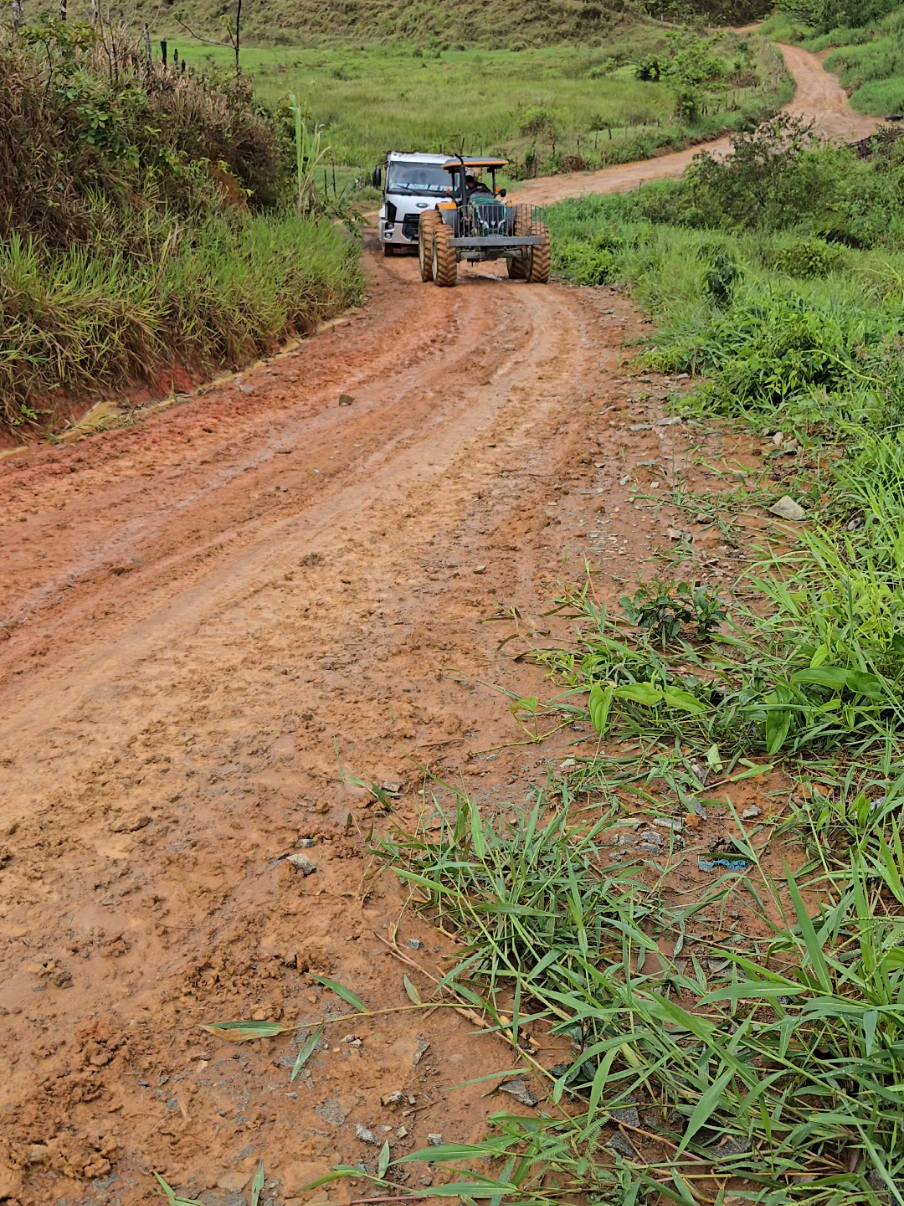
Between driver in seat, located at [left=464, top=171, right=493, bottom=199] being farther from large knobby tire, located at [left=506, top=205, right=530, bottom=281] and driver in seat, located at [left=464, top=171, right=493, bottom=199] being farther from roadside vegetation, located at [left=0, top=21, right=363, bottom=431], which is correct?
roadside vegetation, located at [left=0, top=21, right=363, bottom=431]

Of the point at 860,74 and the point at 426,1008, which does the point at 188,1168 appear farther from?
the point at 860,74

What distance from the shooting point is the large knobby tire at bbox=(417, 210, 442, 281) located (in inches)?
543

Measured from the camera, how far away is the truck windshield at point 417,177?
17.5 m

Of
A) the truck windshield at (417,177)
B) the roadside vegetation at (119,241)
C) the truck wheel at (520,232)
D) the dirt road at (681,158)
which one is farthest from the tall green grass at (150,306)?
the dirt road at (681,158)

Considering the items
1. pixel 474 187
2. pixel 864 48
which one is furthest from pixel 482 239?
pixel 864 48

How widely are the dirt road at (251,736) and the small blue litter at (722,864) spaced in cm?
63

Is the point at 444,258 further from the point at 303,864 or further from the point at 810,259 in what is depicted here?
the point at 303,864

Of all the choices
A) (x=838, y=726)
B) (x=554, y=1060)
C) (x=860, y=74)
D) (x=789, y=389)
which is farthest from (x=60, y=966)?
(x=860, y=74)

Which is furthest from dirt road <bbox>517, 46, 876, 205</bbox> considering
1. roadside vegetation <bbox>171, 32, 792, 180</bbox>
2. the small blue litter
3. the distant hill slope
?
the distant hill slope

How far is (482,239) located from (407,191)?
13.7 feet

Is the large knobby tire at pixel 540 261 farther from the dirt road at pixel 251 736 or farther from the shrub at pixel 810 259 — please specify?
the dirt road at pixel 251 736

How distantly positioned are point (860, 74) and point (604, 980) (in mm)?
43127

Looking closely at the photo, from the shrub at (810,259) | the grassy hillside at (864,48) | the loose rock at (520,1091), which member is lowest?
the loose rock at (520,1091)

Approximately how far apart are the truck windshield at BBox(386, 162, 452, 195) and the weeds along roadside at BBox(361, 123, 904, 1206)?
13983 mm
